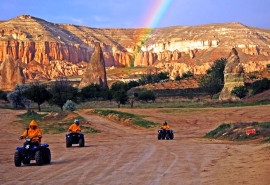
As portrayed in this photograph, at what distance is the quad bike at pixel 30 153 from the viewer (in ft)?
53.2

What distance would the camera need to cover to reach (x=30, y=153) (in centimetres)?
1647

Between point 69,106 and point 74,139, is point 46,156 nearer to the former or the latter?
point 74,139

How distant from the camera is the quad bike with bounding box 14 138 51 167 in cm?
1620

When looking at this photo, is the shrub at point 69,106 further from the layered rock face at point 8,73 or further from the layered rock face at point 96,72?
the layered rock face at point 8,73

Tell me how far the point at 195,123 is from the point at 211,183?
34785mm

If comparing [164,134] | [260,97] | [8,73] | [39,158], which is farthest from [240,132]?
[8,73]

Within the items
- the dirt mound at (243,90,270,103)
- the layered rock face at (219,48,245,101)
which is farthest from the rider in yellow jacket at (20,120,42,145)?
the layered rock face at (219,48,245,101)

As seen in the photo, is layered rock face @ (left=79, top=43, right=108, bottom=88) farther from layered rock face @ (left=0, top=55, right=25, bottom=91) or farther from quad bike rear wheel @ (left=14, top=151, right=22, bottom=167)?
quad bike rear wheel @ (left=14, top=151, right=22, bottom=167)

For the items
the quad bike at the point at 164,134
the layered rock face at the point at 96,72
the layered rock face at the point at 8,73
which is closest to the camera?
the quad bike at the point at 164,134

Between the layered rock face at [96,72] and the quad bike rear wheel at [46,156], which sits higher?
the layered rock face at [96,72]

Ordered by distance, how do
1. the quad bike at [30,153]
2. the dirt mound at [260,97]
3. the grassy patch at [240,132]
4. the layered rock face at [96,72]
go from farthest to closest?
the layered rock face at [96,72], the dirt mound at [260,97], the grassy patch at [240,132], the quad bike at [30,153]

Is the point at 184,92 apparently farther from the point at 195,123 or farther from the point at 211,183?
the point at 211,183

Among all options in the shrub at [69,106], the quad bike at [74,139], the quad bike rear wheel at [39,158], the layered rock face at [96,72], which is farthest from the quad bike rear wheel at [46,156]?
the layered rock face at [96,72]

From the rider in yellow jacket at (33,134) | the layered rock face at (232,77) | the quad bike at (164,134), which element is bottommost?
the quad bike at (164,134)
